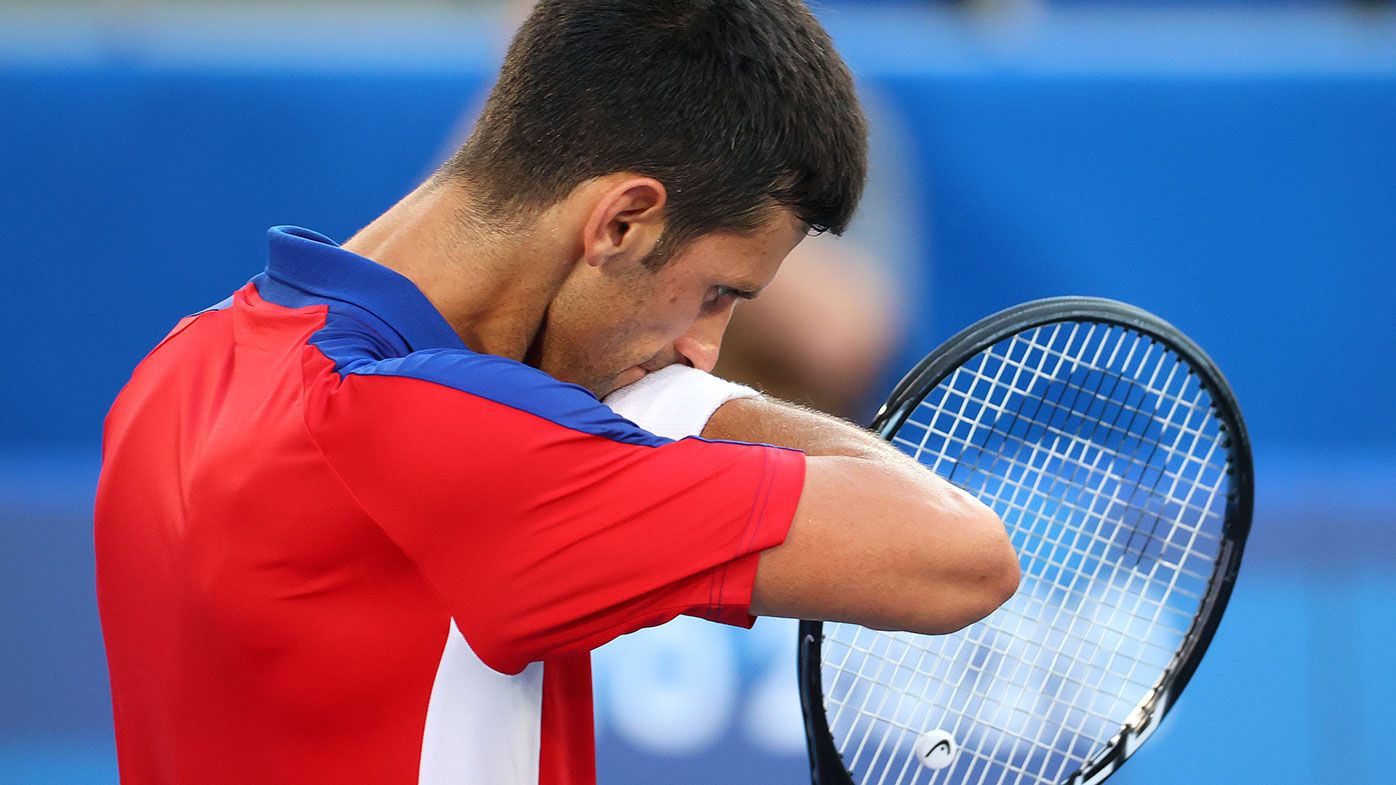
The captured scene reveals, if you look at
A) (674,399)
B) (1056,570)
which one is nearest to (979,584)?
(674,399)

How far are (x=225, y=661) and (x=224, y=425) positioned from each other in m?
0.19

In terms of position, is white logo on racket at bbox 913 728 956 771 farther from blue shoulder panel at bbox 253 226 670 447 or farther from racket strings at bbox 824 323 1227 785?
blue shoulder panel at bbox 253 226 670 447

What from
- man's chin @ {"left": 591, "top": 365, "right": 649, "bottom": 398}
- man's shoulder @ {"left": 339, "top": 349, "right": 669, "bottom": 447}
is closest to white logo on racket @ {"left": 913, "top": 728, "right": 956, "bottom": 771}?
man's chin @ {"left": 591, "top": 365, "right": 649, "bottom": 398}

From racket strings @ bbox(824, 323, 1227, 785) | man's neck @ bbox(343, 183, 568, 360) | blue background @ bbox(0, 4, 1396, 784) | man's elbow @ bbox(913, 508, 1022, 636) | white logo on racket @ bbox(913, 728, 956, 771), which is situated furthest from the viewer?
blue background @ bbox(0, 4, 1396, 784)

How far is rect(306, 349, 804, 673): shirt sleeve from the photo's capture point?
3.78ft

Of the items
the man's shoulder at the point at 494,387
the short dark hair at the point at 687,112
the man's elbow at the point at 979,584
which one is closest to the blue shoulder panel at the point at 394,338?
the man's shoulder at the point at 494,387

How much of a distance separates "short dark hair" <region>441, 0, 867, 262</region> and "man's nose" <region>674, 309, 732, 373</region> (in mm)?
133

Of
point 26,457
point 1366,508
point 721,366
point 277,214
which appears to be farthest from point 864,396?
point 26,457

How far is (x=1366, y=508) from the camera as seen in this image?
3.40m

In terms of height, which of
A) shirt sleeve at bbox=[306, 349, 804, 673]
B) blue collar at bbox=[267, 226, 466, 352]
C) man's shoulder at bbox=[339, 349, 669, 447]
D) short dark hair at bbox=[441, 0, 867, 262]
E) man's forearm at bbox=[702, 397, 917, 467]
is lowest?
shirt sleeve at bbox=[306, 349, 804, 673]

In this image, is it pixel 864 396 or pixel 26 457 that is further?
pixel 26 457

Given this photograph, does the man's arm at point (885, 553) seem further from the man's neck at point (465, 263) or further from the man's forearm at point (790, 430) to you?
the man's neck at point (465, 263)

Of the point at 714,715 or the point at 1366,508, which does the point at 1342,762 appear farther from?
the point at 714,715

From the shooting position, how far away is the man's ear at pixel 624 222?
4.31 feet
